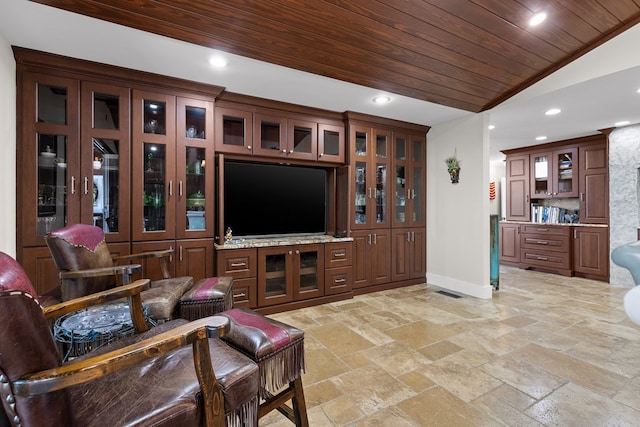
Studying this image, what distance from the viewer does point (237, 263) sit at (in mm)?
3234

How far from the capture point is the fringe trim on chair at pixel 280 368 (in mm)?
1459

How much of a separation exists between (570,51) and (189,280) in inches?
163

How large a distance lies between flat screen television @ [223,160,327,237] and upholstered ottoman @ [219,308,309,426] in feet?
6.64

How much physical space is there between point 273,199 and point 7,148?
2.30 meters

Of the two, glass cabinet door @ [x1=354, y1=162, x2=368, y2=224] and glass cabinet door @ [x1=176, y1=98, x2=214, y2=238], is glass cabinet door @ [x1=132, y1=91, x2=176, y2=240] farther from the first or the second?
glass cabinet door @ [x1=354, y1=162, x2=368, y2=224]

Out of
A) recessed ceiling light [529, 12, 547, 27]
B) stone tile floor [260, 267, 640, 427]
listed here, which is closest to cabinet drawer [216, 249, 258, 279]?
stone tile floor [260, 267, 640, 427]

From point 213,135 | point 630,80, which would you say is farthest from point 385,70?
point 630,80

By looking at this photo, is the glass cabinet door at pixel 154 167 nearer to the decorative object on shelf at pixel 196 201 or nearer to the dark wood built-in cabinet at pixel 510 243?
the decorative object on shelf at pixel 196 201

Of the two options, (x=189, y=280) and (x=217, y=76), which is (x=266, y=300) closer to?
(x=189, y=280)

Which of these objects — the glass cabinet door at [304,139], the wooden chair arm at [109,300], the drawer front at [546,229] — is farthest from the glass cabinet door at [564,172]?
the wooden chair arm at [109,300]

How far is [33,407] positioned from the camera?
2.75 feet

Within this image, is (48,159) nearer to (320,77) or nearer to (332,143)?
(320,77)

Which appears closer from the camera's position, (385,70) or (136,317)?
(136,317)

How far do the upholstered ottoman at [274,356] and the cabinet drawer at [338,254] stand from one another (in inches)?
85.3
